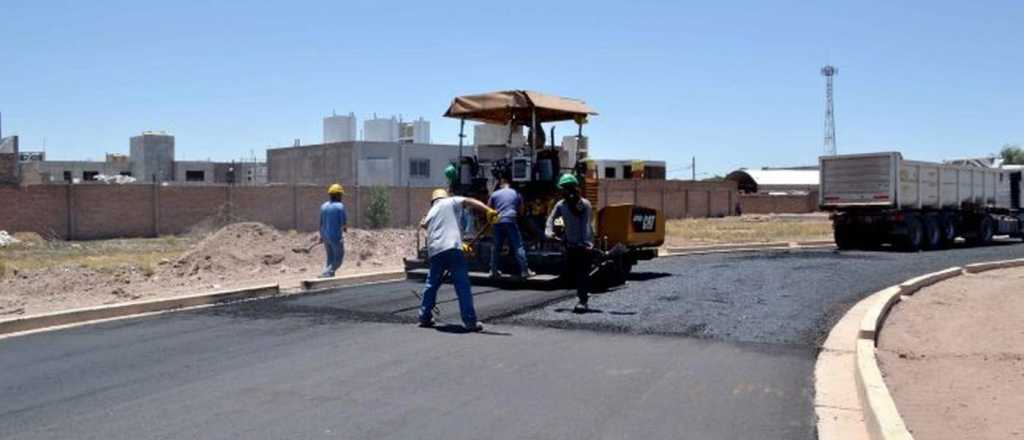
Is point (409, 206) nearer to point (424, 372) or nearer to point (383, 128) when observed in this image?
point (383, 128)

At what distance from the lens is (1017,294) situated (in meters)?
15.0

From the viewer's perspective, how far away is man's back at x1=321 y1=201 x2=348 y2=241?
1576 centimetres

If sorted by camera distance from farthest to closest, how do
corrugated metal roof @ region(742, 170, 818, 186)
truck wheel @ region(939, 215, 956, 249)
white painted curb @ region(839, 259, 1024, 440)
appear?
corrugated metal roof @ region(742, 170, 818, 186) → truck wheel @ region(939, 215, 956, 249) → white painted curb @ region(839, 259, 1024, 440)

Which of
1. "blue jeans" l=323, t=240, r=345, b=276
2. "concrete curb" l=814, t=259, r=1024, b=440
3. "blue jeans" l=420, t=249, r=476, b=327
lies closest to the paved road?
"concrete curb" l=814, t=259, r=1024, b=440

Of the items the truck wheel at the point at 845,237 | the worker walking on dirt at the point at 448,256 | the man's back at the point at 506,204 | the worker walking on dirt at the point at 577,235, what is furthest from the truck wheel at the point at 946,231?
the worker walking on dirt at the point at 448,256

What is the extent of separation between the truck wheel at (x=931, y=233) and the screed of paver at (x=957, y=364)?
546 inches

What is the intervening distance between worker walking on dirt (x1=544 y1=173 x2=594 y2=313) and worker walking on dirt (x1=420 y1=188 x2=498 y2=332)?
162 cm

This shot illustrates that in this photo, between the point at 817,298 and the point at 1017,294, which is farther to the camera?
the point at 1017,294

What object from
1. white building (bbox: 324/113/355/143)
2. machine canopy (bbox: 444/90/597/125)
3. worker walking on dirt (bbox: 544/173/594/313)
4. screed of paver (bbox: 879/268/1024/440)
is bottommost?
screed of paver (bbox: 879/268/1024/440)

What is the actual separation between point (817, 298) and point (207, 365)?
855 centimetres

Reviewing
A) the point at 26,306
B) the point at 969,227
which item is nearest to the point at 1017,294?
the point at 26,306

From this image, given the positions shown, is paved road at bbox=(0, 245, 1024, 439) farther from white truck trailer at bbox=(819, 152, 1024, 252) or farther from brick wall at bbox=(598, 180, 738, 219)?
brick wall at bbox=(598, 180, 738, 219)

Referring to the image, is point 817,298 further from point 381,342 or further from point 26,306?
point 26,306

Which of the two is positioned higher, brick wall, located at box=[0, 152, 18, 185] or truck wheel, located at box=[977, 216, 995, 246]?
brick wall, located at box=[0, 152, 18, 185]
